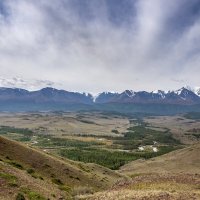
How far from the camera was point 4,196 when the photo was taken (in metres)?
41.4

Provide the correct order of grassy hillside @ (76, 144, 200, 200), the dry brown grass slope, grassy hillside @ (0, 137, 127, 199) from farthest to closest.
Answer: the dry brown grass slope → grassy hillside @ (0, 137, 127, 199) → grassy hillside @ (76, 144, 200, 200)

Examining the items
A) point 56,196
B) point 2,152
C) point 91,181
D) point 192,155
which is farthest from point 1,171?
point 192,155

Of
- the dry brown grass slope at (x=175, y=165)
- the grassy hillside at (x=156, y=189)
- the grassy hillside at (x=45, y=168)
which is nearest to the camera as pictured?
the grassy hillside at (x=156, y=189)

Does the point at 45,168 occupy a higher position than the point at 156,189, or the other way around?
the point at 156,189

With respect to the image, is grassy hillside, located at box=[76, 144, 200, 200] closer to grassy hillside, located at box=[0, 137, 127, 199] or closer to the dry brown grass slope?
grassy hillside, located at box=[0, 137, 127, 199]

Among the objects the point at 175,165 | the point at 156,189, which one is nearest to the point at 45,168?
the point at 156,189

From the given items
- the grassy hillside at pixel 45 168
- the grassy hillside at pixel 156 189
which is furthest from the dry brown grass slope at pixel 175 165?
the grassy hillside at pixel 156 189

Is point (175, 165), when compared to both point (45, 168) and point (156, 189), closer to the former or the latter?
point (45, 168)

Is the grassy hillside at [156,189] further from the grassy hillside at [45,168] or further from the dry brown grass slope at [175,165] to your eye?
the dry brown grass slope at [175,165]

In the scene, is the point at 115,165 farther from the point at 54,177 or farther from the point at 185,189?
the point at 185,189

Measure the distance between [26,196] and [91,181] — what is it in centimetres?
3011

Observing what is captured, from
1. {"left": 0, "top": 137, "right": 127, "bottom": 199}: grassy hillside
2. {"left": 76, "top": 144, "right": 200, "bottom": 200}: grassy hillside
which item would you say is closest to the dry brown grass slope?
{"left": 0, "top": 137, "right": 127, "bottom": 199}: grassy hillside

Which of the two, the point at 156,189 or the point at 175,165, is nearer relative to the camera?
the point at 156,189

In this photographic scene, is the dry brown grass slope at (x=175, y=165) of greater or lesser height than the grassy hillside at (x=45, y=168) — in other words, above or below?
below
